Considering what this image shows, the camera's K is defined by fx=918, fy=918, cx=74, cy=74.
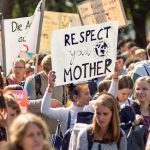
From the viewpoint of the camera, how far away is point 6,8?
963 inches

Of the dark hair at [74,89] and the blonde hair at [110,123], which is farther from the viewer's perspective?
the dark hair at [74,89]


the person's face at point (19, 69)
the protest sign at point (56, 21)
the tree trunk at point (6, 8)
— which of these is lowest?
the person's face at point (19, 69)

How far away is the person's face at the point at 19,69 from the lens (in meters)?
12.4

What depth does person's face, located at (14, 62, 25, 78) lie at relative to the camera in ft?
40.8

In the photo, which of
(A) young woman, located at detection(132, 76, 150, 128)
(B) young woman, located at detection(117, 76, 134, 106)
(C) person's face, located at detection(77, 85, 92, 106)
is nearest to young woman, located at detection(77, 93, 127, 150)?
(A) young woman, located at detection(132, 76, 150, 128)

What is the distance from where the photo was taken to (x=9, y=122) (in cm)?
795

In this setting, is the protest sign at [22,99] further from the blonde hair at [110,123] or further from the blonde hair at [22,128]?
the blonde hair at [22,128]

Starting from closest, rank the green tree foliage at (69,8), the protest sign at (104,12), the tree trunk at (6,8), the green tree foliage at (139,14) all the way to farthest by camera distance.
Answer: the protest sign at (104,12)
the tree trunk at (6,8)
the green tree foliage at (69,8)
the green tree foliage at (139,14)

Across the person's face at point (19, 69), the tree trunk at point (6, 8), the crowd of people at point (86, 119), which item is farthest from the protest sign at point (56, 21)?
the tree trunk at point (6, 8)

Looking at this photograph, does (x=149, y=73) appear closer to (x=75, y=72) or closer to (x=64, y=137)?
(x=75, y=72)

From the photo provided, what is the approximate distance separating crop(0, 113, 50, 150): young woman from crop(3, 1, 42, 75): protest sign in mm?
5351

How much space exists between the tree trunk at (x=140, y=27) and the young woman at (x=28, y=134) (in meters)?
29.1

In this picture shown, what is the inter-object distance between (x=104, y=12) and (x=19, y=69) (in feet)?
5.81

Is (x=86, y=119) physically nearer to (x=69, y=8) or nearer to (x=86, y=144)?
(x=86, y=144)
